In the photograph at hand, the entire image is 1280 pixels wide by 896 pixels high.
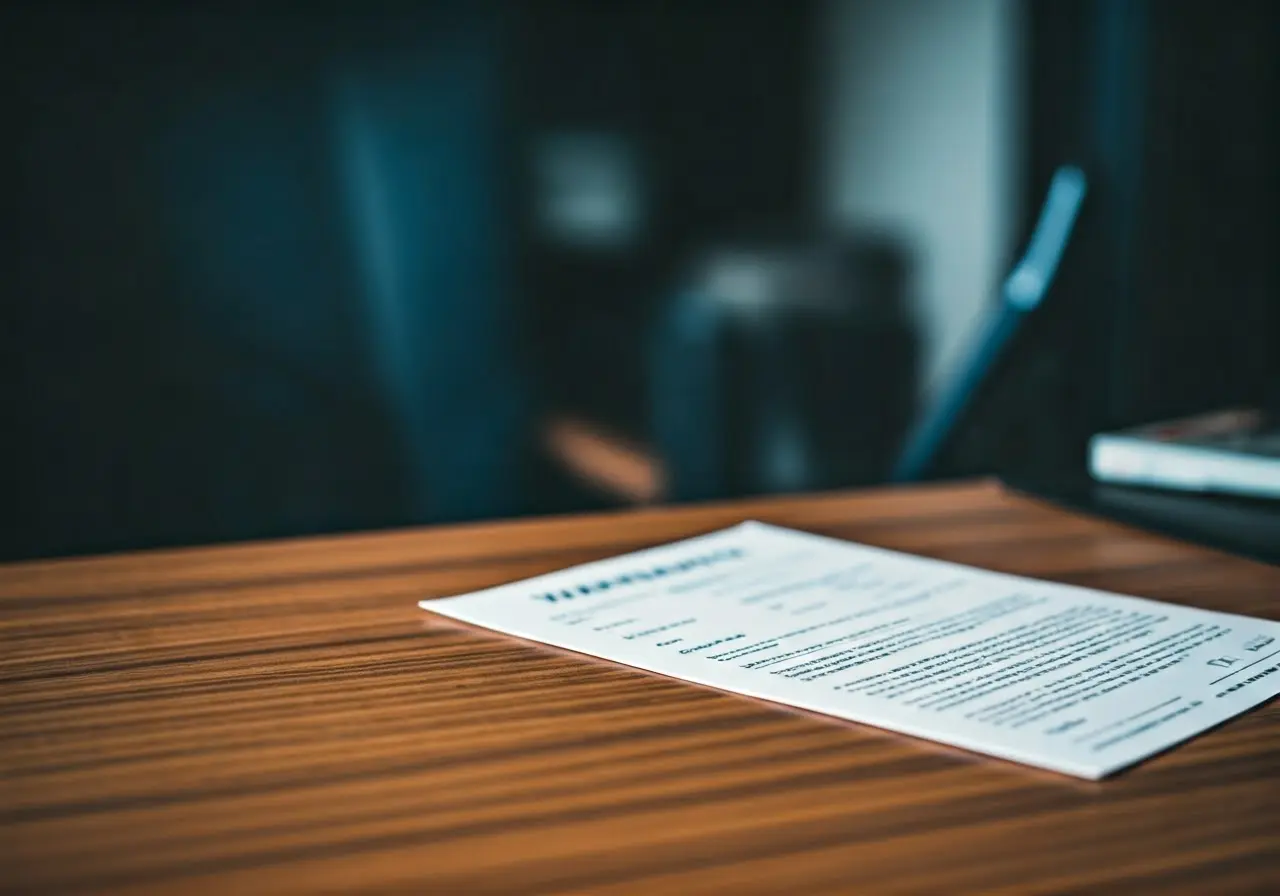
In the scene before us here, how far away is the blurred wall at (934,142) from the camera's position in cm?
204

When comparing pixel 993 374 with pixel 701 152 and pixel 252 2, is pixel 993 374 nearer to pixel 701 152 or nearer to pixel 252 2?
pixel 701 152

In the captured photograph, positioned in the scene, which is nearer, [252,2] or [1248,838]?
[1248,838]

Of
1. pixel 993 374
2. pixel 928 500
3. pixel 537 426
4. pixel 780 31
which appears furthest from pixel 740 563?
pixel 780 31

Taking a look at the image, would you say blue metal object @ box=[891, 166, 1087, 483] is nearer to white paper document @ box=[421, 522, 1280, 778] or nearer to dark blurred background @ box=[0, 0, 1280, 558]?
white paper document @ box=[421, 522, 1280, 778]

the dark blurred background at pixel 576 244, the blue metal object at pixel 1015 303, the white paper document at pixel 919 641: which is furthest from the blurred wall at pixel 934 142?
the white paper document at pixel 919 641

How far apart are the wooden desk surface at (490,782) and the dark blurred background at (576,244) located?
4.35 ft

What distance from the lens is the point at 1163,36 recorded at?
2.13 m

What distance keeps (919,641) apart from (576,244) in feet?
4.94

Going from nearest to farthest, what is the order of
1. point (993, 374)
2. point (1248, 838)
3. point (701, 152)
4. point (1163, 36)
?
point (1248, 838) → point (993, 374) → point (701, 152) → point (1163, 36)

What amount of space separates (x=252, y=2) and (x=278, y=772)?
1595 millimetres

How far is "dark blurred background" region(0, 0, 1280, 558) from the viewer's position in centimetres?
176

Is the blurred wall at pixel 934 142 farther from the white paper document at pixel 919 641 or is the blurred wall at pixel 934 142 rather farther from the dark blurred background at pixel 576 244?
the white paper document at pixel 919 641

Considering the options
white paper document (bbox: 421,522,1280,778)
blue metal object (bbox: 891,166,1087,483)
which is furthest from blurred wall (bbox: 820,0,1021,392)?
white paper document (bbox: 421,522,1280,778)

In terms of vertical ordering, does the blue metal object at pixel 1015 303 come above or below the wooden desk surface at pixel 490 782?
above
